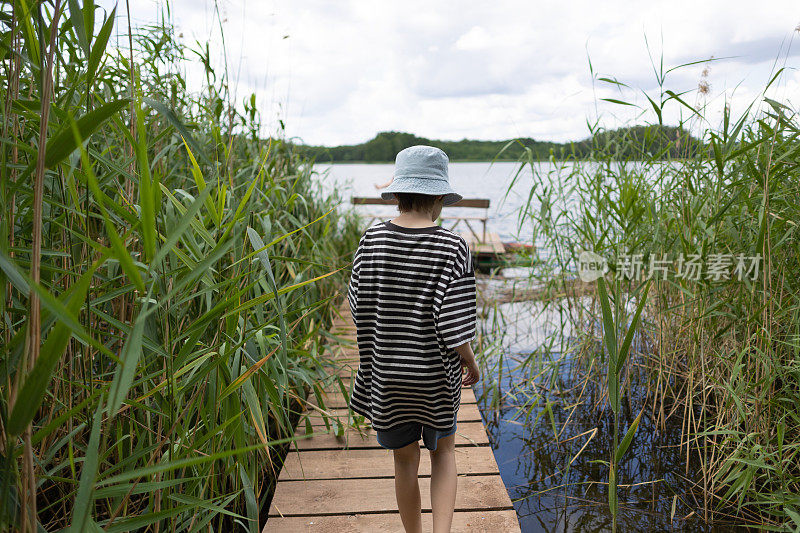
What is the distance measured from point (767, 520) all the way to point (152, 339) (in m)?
2.13

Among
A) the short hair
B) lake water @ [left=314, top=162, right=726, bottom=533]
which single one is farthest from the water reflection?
the short hair

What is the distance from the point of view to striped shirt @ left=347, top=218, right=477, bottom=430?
53.1 inches

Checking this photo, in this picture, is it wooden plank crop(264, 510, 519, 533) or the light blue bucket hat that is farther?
wooden plank crop(264, 510, 519, 533)

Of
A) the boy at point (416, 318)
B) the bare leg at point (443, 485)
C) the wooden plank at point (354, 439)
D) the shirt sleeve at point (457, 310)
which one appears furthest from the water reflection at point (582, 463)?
the shirt sleeve at point (457, 310)

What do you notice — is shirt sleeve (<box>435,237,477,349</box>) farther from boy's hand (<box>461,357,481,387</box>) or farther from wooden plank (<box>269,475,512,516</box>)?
wooden plank (<box>269,475,512,516</box>)

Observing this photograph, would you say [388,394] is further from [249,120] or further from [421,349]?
[249,120]

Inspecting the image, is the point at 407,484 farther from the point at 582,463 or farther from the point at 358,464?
the point at 582,463

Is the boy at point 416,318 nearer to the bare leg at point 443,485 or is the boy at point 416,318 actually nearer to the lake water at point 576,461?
the bare leg at point 443,485

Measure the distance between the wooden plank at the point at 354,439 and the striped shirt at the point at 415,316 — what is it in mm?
774

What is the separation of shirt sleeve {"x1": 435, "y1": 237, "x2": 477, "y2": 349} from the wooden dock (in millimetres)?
669

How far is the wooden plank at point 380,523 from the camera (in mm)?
1646

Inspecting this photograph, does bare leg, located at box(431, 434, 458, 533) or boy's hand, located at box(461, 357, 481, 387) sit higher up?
boy's hand, located at box(461, 357, 481, 387)

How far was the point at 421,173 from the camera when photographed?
4.57ft

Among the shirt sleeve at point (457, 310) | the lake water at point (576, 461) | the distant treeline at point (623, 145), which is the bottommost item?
the lake water at point (576, 461)
